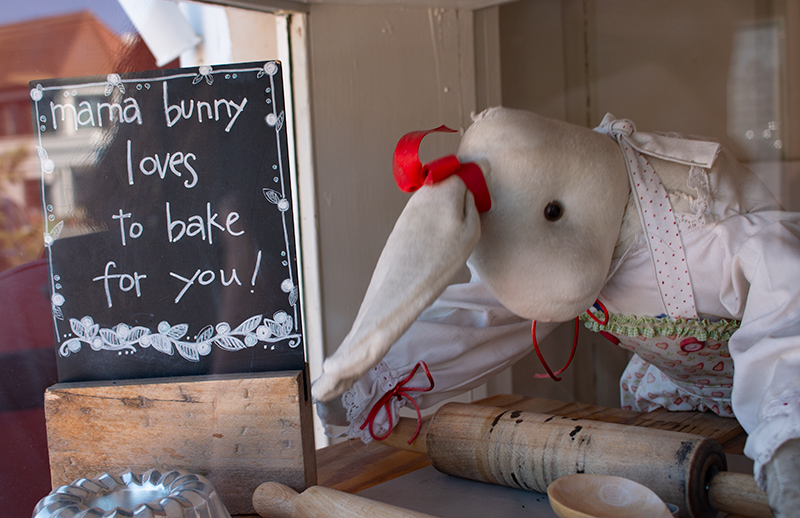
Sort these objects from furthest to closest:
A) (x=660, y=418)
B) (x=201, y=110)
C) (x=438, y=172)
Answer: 1. (x=660, y=418)
2. (x=201, y=110)
3. (x=438, y=172)

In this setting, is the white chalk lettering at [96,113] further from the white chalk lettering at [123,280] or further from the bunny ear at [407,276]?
the bunny ear at [407,276]

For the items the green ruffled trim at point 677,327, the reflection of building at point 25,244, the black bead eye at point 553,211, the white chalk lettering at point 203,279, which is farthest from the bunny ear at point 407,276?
the reflection of building at point 25,244

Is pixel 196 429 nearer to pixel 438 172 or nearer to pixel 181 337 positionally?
pixel 181 337

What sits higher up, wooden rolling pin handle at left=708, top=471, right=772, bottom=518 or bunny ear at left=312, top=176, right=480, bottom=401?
bunny ear at left=312, top=176, right=480, bottom=401

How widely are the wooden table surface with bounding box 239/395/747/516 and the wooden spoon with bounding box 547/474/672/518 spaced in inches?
12.3

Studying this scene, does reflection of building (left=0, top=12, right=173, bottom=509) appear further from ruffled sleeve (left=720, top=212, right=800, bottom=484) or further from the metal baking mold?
ruffled sleeve (left=720, top=212, right=800, bottom=484)

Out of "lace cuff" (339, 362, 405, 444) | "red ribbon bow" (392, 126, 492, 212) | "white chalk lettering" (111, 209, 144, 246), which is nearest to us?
"red ribbon bow" (392, 126, 492, 212)

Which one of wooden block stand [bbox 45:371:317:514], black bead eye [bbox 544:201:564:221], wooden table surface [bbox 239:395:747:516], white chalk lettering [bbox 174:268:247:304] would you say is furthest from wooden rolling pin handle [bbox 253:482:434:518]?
black bead eye [bbox 544:201:564:221]

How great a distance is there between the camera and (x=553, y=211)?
719 mm

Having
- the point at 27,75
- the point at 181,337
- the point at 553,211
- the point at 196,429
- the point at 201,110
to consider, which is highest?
the point at 27,75

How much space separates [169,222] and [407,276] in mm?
341

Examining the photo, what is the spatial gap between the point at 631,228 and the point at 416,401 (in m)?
0.38

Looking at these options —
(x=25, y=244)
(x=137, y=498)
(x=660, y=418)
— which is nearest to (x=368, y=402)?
(x=137, y=498)

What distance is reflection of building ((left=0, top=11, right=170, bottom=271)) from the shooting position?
1.01 meters
